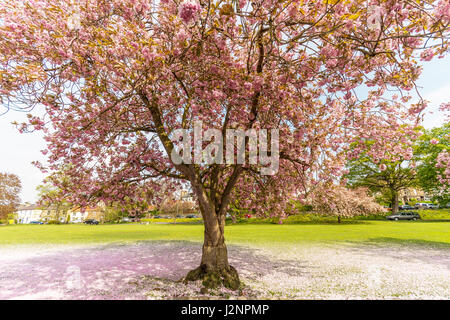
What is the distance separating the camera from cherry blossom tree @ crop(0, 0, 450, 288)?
4.54 metres

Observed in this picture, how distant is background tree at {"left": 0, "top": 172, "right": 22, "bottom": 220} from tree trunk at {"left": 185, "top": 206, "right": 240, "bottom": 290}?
58.5 metres

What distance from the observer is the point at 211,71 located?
5.78 metres

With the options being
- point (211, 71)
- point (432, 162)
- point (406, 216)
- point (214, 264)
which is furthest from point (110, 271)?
point (406, 216)

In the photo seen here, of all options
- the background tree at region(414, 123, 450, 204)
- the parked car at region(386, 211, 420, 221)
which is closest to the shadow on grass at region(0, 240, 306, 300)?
the background tree at region(414, 123, 450, 204)

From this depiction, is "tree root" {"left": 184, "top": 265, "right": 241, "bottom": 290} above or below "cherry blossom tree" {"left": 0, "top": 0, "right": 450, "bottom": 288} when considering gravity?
below

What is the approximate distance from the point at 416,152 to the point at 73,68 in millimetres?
41332

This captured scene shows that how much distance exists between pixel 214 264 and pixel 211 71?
5.86 m

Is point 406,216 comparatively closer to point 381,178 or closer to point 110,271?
point 381,178

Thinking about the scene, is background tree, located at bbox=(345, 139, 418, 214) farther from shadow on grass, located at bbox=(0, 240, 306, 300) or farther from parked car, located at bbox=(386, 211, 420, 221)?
shadow on grass, located at bbox=(0, 240, 306, 300)

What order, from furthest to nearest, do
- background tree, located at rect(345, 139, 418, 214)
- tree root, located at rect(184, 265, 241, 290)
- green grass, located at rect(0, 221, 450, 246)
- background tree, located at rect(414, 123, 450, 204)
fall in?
background tree, located at rect(345, 139, 418, 214)
background tree, located at rect(414, 123, 450, 204)
green grass, located at rect(0, 221, 450, 246)
tree root, located at rect(184, 265, 241, 290)

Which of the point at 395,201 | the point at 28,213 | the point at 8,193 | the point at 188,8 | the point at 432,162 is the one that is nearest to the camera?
the point at 188,8

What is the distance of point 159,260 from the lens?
10102 mm

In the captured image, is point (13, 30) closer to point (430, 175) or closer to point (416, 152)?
point (430, 175)

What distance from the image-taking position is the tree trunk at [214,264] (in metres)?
6.62
